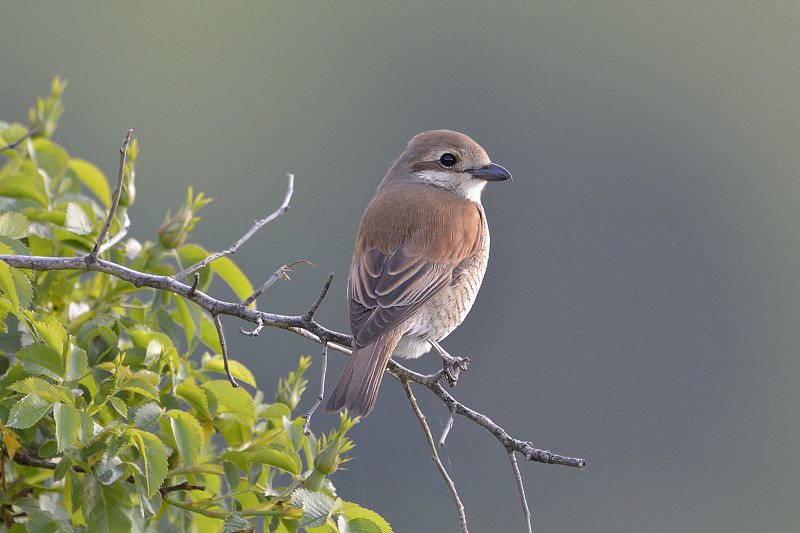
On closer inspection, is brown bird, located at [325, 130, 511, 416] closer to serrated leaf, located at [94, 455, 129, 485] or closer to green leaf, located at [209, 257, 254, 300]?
green leaf, located at [209, 257, 254, 300]

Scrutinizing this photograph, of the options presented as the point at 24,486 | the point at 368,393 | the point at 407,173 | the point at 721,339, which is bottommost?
the point at 721,339

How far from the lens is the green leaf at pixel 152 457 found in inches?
97.5

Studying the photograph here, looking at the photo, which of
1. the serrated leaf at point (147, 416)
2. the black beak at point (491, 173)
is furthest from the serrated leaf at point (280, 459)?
the black beak at point (491, 173)

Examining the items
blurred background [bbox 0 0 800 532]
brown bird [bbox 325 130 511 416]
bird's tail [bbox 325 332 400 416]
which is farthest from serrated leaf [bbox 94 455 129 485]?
blurred background [bbox 0 0 800 532]

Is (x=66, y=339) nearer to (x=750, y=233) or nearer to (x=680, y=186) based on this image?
(x=680, y=186)

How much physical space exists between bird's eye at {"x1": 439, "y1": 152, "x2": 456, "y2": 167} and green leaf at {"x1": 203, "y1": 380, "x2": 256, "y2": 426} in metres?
2.59

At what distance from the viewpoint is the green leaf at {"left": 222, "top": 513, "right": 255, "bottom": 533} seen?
8.44 ft

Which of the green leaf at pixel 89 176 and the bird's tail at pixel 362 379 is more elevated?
the green leaf at pixel 89 176

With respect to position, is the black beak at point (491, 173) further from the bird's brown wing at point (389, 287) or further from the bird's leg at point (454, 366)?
the bird's leg at point (454, 366)

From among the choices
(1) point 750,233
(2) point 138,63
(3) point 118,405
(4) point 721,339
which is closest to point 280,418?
(3) point 118,405

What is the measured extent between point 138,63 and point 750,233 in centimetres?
2790

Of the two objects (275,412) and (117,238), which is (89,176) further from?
(275,412)

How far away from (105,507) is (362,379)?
1215mm

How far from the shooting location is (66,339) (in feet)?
8.85
